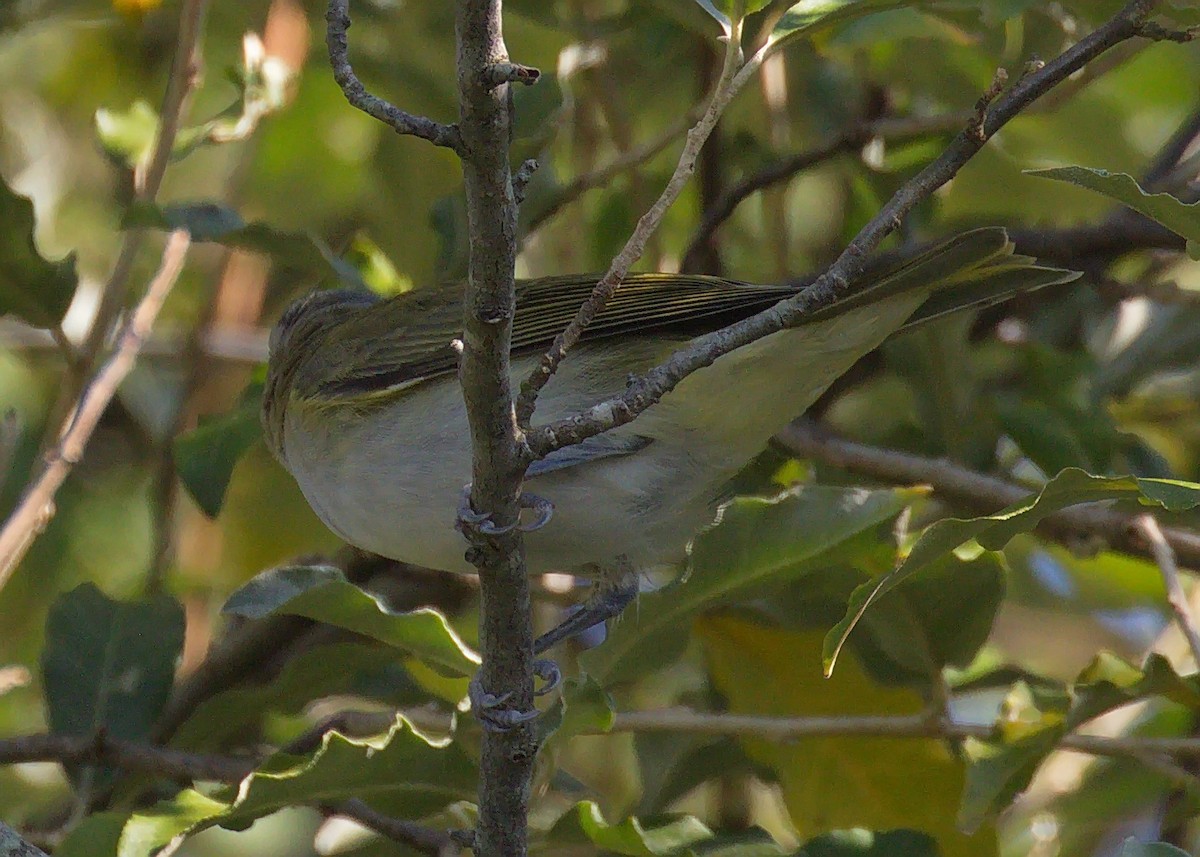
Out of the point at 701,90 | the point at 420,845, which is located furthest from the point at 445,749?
the point at 701,90

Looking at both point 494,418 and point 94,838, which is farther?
point 94,838

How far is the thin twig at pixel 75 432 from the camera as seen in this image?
3.01 m

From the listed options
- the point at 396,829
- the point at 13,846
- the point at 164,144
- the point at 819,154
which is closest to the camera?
the point at 13,846

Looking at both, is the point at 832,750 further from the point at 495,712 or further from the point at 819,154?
the point at 819,154

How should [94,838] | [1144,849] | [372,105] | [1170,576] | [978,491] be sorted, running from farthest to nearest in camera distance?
[978,491]
[1170,576]
[94,838]
[1144,849]
[372,105]

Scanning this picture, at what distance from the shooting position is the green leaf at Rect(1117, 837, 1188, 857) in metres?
1.98

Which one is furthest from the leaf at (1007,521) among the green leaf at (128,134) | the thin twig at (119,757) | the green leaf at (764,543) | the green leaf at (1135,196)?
the green leaf at (128,134)

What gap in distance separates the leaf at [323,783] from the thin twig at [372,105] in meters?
1.07

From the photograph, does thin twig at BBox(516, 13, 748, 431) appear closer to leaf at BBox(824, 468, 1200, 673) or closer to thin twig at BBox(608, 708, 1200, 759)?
leaf at BBox(824, 468, 1200, 673)

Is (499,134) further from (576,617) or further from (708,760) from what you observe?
(708,760)

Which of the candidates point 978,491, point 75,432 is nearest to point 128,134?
point 75,432

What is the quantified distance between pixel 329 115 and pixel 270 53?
3.12 ft

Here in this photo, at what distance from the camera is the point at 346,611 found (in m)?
2.51

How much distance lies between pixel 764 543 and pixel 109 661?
5.08ft
